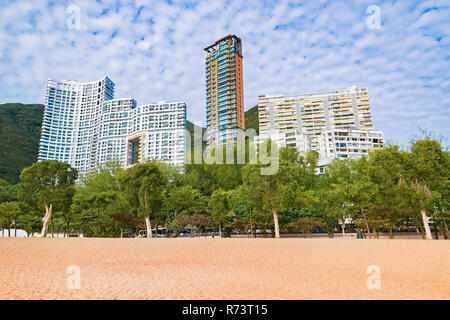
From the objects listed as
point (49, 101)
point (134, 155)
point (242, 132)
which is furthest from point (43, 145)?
point (242, 132)

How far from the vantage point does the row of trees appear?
23078 millimetres

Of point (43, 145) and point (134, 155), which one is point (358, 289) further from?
point (43, 145)

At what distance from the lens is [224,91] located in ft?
329

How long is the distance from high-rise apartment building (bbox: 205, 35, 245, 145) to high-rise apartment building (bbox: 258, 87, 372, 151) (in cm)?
1310

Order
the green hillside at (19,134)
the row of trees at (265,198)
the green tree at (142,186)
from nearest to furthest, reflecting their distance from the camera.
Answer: the row of trees at (265,198) → the green tree at (142,186) → the green hillside at (19,134)

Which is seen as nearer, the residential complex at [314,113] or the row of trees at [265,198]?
the row of trees at [265,198]

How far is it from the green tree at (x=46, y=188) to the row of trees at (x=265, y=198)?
0.09 meters

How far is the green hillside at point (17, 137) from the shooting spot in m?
111

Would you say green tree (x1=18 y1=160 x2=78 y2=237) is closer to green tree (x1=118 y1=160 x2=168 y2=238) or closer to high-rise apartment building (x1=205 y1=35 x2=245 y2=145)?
green tree (x1=118 y1=160 x2=168 y2=238)

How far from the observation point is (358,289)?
5.21m

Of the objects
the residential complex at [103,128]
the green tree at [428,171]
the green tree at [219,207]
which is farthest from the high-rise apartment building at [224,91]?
the green tree at [428,171]

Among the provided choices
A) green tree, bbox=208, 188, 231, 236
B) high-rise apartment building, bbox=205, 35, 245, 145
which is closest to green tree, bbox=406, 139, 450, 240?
green tree, bbox=208, 188, 231, 236

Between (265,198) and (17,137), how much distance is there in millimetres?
156299

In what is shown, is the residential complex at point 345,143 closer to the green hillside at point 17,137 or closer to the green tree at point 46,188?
the green tree at point 46,188
